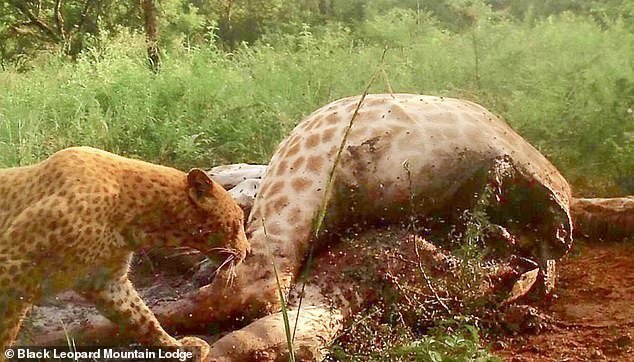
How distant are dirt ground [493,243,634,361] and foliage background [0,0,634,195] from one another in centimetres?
46

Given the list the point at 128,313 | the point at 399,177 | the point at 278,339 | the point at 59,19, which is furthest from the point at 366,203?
the point at 59,19

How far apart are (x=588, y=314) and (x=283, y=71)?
1.65 metres

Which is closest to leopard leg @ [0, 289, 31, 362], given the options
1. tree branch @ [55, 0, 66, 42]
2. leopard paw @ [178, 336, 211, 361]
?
leopard paw @ [178, 336, 211, 361]

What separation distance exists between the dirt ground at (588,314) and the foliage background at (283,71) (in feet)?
1.50

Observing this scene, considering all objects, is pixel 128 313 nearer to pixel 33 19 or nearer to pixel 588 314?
pixel 588 314

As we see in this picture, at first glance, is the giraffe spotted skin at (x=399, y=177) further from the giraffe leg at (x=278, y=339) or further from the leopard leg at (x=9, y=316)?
the leopard leg at (x=9, y=316)

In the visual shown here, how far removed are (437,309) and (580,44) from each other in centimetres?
192

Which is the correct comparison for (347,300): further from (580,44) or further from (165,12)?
(580,44)

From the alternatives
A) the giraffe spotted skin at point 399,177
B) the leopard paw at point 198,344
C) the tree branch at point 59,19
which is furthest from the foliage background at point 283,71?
the leopard paw at point 198,344

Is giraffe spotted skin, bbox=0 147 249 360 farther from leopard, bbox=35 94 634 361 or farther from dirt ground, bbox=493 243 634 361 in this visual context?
dirt ground, bbox=493 243 634 361

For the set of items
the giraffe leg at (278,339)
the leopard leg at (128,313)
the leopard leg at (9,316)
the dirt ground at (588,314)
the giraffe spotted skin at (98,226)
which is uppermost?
the giraffe spotted skin at (98,226)

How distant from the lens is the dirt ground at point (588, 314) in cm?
158

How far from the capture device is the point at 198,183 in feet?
4.20

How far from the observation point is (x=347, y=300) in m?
1.60
